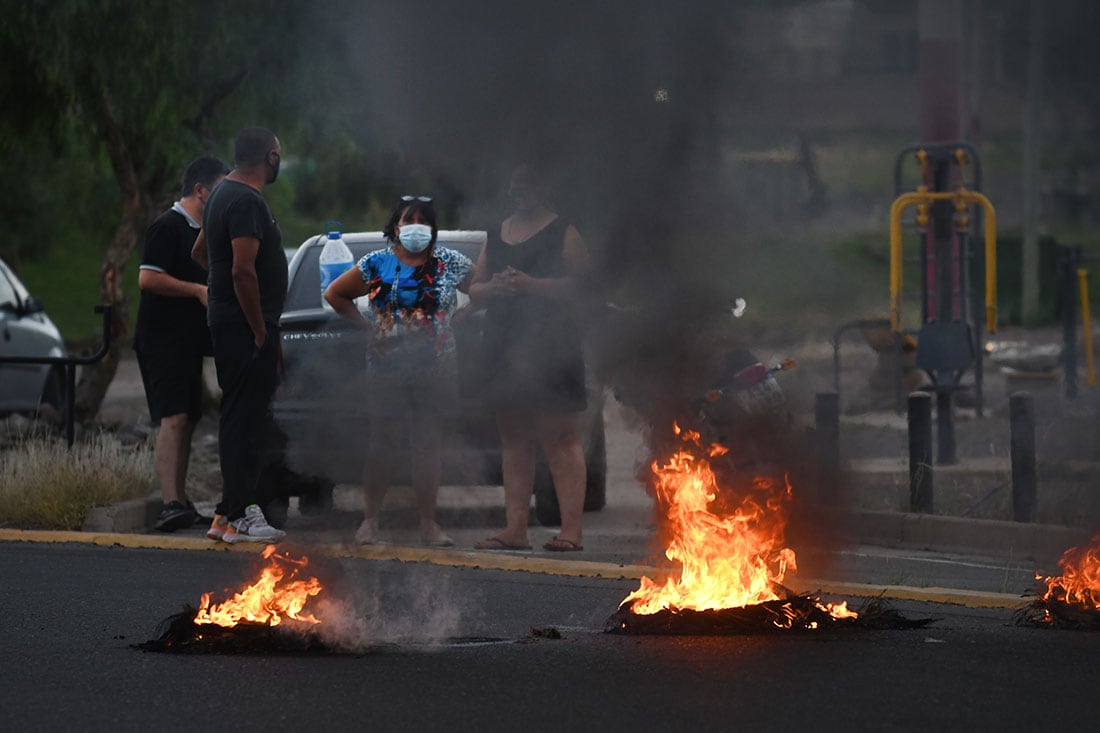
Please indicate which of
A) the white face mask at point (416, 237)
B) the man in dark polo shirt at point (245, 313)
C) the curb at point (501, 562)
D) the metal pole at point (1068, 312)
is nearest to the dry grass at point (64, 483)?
the curb at point (501, 562)

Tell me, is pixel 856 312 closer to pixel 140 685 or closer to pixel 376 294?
pixel 376 294

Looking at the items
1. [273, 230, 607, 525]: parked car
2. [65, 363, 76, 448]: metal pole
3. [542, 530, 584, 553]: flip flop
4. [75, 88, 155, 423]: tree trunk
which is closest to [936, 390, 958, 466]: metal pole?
[273, 230, 607, 525]: parked car

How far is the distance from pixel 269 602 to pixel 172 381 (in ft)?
10.7

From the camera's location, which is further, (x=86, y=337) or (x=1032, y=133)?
(x=86, y=337)

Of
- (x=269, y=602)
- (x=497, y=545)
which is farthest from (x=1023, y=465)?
(x=269, y=602)

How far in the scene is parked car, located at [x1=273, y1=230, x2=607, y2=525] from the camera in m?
8.43

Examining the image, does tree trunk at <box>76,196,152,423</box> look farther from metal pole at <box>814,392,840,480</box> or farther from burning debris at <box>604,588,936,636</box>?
burning debris at <box>604,588,936,636</box>

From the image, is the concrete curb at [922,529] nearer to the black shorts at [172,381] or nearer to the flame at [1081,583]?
the black shorts at [172,381]

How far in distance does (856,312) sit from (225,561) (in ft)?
9.99

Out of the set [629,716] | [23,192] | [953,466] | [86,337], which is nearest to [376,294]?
[629,716]

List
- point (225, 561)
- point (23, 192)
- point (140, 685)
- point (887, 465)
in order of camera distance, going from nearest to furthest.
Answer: point (140, 685)
point (225, 561)
point (887, 465)
point (23, 192)

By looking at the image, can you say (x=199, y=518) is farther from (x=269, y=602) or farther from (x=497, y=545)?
(x=269, y=602)

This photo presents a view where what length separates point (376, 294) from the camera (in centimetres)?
819

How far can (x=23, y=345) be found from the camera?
1577 centimetres
